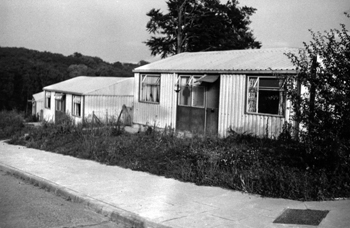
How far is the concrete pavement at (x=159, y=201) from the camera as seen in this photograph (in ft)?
21.2

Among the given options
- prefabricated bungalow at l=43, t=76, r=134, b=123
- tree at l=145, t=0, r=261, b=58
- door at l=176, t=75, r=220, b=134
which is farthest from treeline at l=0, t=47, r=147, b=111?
door at l=176, t=75, r=220, b=134

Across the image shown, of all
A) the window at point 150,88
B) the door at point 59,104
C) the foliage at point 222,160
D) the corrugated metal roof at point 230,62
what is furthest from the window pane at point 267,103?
the door at point 59,104

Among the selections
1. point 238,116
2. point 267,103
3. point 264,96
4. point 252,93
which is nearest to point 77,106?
point 238,116

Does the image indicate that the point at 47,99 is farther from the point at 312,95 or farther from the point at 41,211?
the point at 312,95

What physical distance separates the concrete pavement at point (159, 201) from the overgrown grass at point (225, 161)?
1.03ft

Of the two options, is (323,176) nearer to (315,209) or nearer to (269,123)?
(315,209)

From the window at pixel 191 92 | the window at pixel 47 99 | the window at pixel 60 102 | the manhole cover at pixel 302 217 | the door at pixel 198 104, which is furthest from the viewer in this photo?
the window at pixel 47 99

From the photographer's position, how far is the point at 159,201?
25.1ft

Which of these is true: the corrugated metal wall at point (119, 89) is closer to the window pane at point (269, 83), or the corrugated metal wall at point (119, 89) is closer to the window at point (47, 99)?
the window at point (47, 99)

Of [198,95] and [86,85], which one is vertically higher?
[86,85]

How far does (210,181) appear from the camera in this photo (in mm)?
8906

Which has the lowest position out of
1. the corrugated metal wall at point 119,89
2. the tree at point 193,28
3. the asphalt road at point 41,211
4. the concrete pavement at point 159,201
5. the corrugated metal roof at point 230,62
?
the asphalt road at point 41,211

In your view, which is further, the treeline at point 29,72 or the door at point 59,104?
the treeline at point 29,72

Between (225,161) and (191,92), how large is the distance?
9669 millimetres
